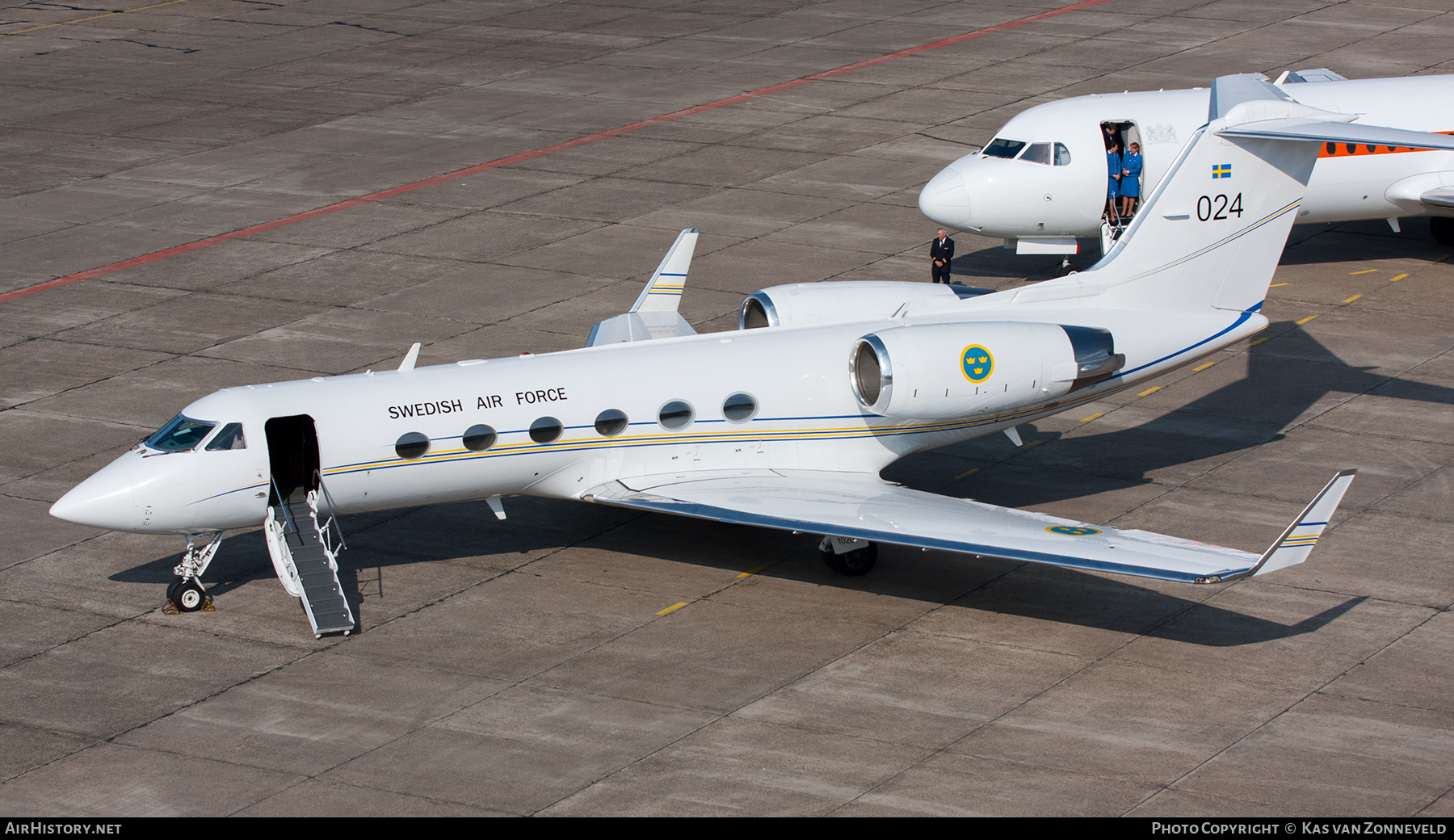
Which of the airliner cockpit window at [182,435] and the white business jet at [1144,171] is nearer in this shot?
the airliner cockpit window at [182,435]

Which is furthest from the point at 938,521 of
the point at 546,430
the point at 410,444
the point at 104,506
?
the point at 104,506

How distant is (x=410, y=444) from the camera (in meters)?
17.8

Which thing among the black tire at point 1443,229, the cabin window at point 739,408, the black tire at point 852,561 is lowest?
the black tire at point 852,561

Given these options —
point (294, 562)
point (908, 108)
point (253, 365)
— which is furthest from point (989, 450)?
point (908, 108)

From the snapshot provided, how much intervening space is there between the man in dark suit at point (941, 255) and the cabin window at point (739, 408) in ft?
28.7

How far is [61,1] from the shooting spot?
177 feet

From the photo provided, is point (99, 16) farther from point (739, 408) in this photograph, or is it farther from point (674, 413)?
point (739, 408)

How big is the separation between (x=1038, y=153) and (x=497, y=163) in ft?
42.9

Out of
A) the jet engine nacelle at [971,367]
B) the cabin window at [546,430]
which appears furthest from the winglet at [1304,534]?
the cabin window at [546,430]

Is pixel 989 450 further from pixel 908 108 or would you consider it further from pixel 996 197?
pixel 908 108

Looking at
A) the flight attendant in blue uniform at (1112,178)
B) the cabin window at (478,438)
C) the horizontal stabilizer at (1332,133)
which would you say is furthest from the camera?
the flight attendant in blue uniform at (1112,178)

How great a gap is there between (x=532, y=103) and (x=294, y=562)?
81.9 feet

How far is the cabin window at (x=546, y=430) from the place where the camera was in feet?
59.5

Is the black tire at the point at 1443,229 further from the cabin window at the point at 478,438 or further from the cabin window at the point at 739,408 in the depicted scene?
the cabin window at the point at 478,438
